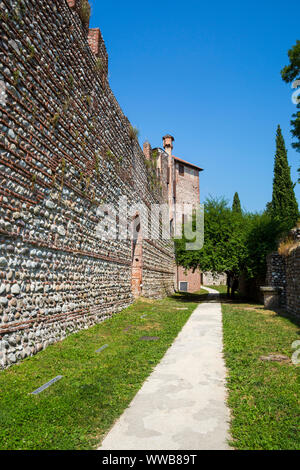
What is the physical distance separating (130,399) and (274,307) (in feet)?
34.6

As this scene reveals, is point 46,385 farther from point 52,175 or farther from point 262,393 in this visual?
point 52,175

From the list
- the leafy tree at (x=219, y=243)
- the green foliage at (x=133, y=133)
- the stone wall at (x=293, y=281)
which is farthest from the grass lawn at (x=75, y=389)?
the leafy tree at (x=219, y=243)

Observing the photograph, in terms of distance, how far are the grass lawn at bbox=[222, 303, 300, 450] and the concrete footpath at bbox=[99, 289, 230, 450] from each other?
146 millimetres

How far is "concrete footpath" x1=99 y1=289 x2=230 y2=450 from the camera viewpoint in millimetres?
2712

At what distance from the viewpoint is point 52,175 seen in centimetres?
629

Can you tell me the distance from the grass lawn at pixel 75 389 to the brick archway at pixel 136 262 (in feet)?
20.5

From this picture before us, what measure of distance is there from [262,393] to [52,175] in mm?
4833

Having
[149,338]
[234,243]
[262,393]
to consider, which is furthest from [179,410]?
[234,243]

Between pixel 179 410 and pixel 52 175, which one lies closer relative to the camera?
pixel 179 410

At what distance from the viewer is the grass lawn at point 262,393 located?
281 cm

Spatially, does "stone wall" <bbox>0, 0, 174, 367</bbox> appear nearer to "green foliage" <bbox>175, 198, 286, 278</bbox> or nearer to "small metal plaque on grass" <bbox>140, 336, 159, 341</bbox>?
"small metal plaque on grass" <bbox>140, 336, 159, 341</bbox>

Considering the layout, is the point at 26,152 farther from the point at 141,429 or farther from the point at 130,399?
the point at 141,429

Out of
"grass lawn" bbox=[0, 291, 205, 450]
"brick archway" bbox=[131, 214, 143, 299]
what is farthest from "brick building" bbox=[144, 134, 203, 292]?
"grass lawn" bbox=[0, 291, 205, 450]

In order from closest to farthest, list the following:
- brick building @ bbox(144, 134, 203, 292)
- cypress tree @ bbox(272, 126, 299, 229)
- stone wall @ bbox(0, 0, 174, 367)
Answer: stone wall @ bbox(0, 0, 174, 367)
brick building @ bbox(144, 134, 203, 292)
cypress tree @ bbox(272, 126, 299, 229)
